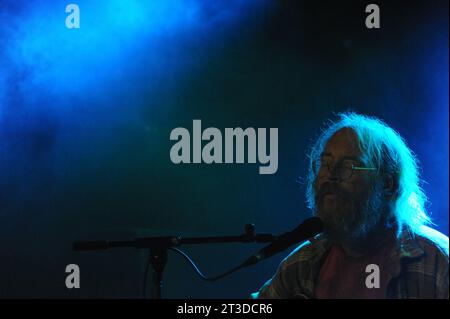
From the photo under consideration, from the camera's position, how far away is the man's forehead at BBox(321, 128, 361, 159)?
8.93 ft

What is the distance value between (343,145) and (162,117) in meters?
0.89

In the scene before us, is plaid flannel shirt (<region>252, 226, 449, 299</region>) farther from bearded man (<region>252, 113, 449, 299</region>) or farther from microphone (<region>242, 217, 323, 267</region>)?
microphone (<region>242, 217, 323, 267</region>)

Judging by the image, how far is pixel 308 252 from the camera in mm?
2836

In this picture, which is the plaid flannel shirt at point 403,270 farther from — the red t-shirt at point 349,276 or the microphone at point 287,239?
the microphone at point 287,239

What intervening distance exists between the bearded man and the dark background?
0.53 ft

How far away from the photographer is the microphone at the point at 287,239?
2.32m

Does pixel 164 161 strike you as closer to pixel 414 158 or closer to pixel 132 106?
pixel 132 106

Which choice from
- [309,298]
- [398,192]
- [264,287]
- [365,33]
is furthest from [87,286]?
[365,33]

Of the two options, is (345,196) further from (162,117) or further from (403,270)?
(162,117)

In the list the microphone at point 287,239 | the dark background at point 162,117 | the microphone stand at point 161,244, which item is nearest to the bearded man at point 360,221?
the dark background at point 162,117

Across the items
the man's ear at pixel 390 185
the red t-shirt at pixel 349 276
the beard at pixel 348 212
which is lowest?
the red t-shirt at pixel 349 276

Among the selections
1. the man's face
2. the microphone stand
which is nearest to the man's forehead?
the man's face

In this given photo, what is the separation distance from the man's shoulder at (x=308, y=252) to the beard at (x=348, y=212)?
0.34 feet

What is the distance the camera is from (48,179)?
9.92 feet
